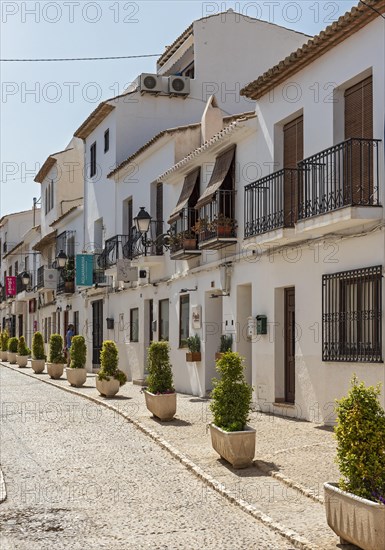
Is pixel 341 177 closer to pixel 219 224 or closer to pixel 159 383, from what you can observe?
pixel 159 383

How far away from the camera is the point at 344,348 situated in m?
13.3

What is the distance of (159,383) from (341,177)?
4.93m

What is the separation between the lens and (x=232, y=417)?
34.9 ft

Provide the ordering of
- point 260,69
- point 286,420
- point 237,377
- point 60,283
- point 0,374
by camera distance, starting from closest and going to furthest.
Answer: point 237,377 < point 286,420 < point 260,69 < point 0,374 < point 60,283

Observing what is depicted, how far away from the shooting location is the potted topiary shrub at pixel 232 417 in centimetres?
1030

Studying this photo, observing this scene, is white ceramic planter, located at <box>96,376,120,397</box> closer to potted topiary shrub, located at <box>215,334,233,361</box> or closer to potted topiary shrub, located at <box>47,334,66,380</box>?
potted topiary shrub, located at <box>215,334,233,361</box>

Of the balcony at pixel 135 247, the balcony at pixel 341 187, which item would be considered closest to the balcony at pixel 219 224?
the balcony at pixel 341 187

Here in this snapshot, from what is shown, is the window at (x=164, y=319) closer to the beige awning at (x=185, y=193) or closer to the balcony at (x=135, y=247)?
the balcony at (x=135, y=247)

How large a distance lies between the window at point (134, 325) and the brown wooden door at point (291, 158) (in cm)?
1131

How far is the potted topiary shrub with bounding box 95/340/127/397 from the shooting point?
63.5 ft

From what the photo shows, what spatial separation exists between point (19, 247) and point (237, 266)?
121 feet

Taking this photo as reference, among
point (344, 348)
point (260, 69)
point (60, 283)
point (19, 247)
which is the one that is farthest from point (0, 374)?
point (19, 247)

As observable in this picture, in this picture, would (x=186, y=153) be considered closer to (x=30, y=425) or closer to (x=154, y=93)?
(x=154, y=93)

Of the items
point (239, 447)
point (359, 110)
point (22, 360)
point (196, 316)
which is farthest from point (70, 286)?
point (239, 447)
